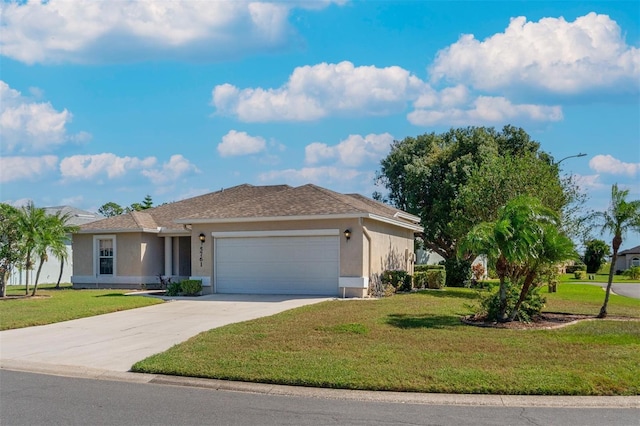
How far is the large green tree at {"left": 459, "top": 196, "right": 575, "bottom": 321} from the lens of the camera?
1413cm

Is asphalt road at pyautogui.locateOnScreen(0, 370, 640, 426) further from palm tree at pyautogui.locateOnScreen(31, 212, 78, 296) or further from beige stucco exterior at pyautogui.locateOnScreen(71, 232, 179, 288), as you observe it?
beige stucco exterior at pyautogui.locateOnScreen(71, 232, 179, 288)

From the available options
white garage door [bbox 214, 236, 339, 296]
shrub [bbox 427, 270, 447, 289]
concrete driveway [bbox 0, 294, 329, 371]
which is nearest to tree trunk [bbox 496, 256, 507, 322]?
concrete driveway [bbox 0, 294, 329, 371]

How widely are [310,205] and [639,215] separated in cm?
1114

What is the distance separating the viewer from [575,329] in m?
13.9

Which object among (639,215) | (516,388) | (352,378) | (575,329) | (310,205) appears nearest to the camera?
(516,388)

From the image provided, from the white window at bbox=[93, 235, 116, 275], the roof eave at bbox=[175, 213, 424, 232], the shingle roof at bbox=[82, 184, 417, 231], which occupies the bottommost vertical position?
the white window at bbox=[93, 235, 116, 275]

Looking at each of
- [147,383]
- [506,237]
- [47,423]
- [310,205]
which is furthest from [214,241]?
[47,423]

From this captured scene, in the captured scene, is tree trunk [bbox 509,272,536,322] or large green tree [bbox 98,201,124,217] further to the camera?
large green tree [bbox 98,201,124,217]

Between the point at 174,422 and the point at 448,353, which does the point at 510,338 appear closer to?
the point at 448,353

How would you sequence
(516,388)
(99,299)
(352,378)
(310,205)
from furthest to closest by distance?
(310,205)
(99,299)
(352,378)
(516,388)

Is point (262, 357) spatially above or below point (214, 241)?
below

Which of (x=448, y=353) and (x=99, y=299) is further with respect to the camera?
(x=99, y=299)

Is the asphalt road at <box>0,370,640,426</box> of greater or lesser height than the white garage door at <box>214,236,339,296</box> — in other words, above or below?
below

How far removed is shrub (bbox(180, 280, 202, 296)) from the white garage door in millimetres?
830
